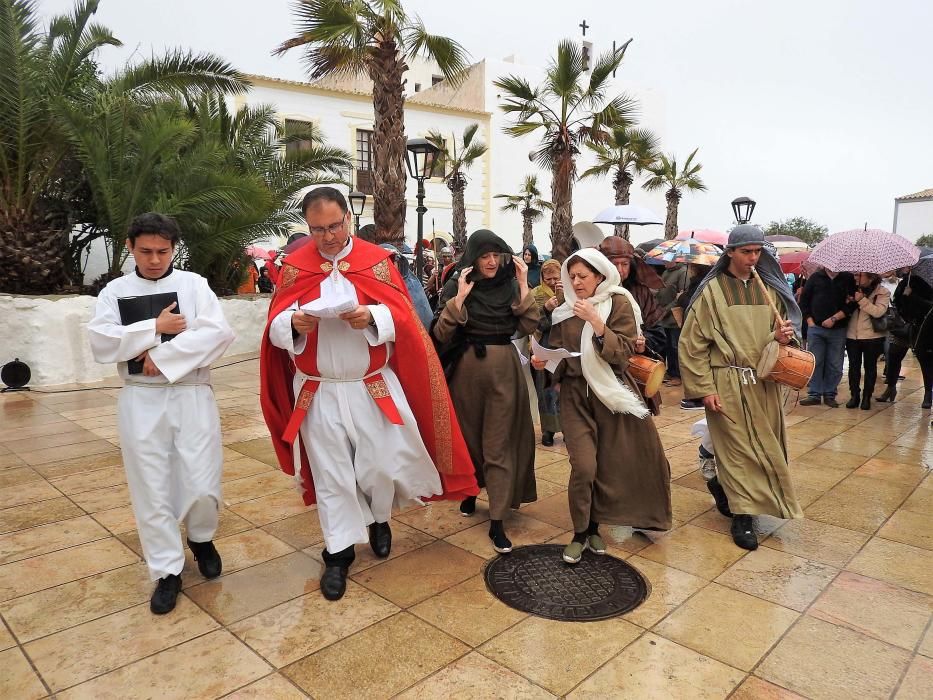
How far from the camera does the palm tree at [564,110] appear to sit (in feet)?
49.4

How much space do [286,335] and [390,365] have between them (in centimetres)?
55

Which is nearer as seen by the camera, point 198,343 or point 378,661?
point 378,661

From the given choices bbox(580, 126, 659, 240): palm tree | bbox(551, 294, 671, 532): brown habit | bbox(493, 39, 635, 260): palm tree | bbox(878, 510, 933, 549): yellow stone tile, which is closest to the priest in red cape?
bbox(551, 294, 671, 532): brown habit

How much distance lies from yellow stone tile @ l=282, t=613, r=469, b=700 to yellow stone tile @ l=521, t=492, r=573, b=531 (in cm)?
136

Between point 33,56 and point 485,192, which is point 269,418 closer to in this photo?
point 33,56

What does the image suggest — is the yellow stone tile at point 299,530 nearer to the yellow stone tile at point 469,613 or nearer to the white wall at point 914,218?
the yellow stone tile at point 469,613

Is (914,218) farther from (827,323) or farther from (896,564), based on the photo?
(896,564)

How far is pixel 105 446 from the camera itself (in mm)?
5809

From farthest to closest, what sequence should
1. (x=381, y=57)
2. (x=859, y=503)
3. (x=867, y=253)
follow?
(x=381, y=57) < (x=867, y=253) < (x=859, y=503)

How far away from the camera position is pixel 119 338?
2877mm

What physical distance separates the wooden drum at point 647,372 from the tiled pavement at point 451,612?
80 centimetres

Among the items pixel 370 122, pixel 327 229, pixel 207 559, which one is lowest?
pixel 207 559

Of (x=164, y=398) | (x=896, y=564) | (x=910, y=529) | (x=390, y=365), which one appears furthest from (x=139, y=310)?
(x=910, y=529)

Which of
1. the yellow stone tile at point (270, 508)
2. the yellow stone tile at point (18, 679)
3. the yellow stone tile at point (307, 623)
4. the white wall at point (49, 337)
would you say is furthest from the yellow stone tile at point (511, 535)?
the white wall at point (49, 337)
